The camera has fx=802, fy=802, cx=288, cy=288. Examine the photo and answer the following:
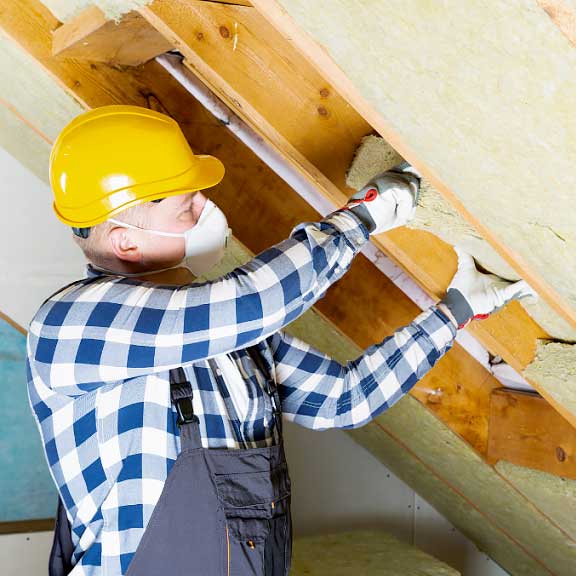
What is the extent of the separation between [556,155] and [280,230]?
3.96ft

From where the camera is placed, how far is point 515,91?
0.97m

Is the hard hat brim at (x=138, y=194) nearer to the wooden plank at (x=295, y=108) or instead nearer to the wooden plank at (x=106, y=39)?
the wooden plank at (x=295, y=108)

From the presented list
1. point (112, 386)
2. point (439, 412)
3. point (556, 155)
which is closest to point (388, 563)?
point (439, 412)

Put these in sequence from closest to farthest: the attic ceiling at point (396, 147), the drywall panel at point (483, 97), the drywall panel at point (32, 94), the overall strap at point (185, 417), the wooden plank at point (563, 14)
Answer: the wooden plank at point (563, 14) → the drywall panel at point (483, 97) → the attic ceiling at point (396, 147) → the overall strap at point (185, 417) → the drywall panel at point (32, 94)

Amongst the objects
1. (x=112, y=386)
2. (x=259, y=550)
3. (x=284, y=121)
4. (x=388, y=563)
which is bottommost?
(x=388, y=563)

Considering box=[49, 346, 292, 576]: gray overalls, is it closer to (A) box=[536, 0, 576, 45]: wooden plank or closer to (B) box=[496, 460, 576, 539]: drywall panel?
(A) box=[536, 0, 576, 45]: wooden plank

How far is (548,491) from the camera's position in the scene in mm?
2281

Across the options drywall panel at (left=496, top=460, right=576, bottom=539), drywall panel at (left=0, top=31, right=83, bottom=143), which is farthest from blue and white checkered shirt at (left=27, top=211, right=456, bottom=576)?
drywall panel at (left=496, top=460, right=576, bottom=539)

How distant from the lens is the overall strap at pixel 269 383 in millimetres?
1603

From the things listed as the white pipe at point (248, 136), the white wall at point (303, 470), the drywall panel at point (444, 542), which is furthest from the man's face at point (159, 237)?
the drywall panel at point (444, 542)

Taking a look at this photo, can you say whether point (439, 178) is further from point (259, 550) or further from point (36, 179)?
point (36, 179)

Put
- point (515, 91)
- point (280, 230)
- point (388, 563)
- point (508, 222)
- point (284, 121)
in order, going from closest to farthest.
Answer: point (515, 91) < point (508, 222) < point (284, 121) < point (280, 230) < point (388, 563)

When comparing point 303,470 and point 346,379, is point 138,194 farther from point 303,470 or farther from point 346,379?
point 303,470

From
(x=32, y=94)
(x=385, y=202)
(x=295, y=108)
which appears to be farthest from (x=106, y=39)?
(x=385, y=202)
